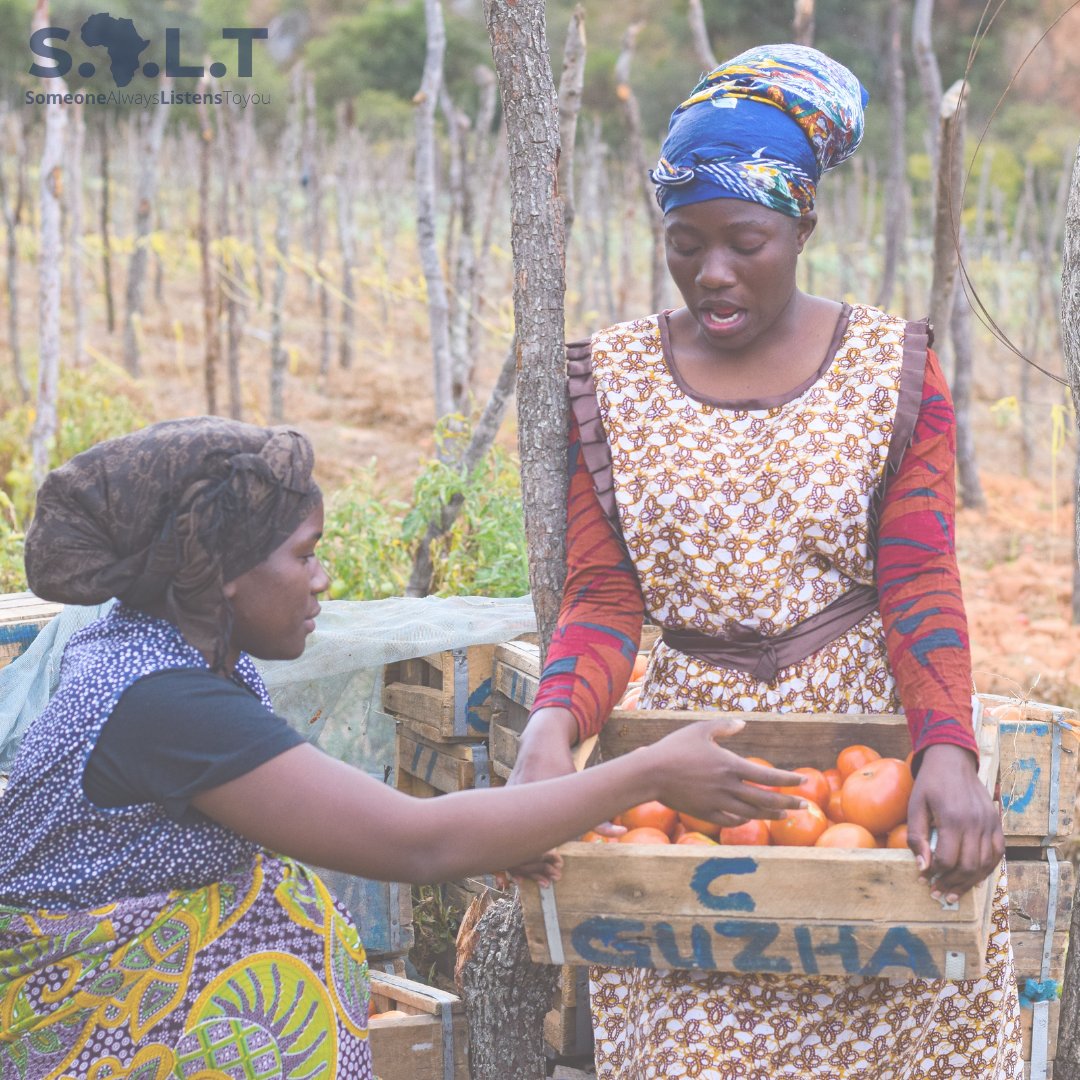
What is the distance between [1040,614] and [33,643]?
5904 millimetres

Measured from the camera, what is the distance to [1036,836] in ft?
9.18

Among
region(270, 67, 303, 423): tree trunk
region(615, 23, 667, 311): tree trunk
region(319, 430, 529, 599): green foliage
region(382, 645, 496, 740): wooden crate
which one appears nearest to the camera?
region(382, 645, 496, 740): wooden crate

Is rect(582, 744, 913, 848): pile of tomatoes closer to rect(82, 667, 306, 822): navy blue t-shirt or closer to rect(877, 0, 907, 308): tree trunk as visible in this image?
rect(82, 667, 306, 822): navy blue t-shirt

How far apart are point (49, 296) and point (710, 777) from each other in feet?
19.3

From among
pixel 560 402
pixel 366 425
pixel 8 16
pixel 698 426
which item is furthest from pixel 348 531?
pixel 8 16

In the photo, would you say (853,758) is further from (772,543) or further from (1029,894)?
(1029,894)

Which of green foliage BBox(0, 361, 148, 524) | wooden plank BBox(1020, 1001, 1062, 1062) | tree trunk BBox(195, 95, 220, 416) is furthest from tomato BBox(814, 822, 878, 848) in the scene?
tree trunk BBox(195, 95, 220, 416)

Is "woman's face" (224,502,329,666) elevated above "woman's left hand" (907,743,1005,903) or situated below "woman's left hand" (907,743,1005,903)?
above

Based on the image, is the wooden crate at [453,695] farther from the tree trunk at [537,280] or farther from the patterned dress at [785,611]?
the patterned dress at [785,611]

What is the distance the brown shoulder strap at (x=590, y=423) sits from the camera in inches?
81.0

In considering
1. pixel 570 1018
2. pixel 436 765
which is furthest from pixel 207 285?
pixel 570 1018

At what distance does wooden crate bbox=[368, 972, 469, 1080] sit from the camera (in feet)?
8.91

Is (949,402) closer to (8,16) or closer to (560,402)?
(560,402)

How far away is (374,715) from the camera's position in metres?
3.27
